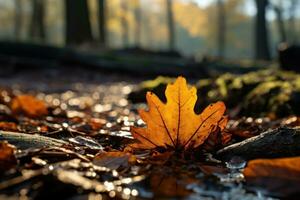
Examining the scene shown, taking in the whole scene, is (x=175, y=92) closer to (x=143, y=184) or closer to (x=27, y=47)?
(x=143, y=184)

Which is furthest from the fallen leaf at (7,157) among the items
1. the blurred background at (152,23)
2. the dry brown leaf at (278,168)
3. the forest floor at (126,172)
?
the blurred background at (152,23)

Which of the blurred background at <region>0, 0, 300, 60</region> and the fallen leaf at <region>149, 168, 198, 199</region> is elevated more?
the blurred background at <region>0, 0, 300, 60</region>

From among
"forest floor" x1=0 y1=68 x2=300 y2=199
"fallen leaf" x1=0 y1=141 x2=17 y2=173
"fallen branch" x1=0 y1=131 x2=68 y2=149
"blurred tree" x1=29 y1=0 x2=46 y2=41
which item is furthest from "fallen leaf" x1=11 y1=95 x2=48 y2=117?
"blurred tree" x1=29 y1=0 x2=46 y2=41

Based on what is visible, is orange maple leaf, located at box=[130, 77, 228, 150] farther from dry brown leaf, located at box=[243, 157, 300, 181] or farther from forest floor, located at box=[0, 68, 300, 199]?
dry brown leaf, located at box=[243, 157, 300, 181]

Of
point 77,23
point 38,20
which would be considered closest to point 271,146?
point 77,23

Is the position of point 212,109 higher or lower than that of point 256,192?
higher

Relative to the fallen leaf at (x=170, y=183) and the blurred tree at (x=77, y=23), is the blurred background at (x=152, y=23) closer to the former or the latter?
the blurred tree at (x=77, y=23)

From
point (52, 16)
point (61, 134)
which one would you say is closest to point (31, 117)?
point (61, 134)
